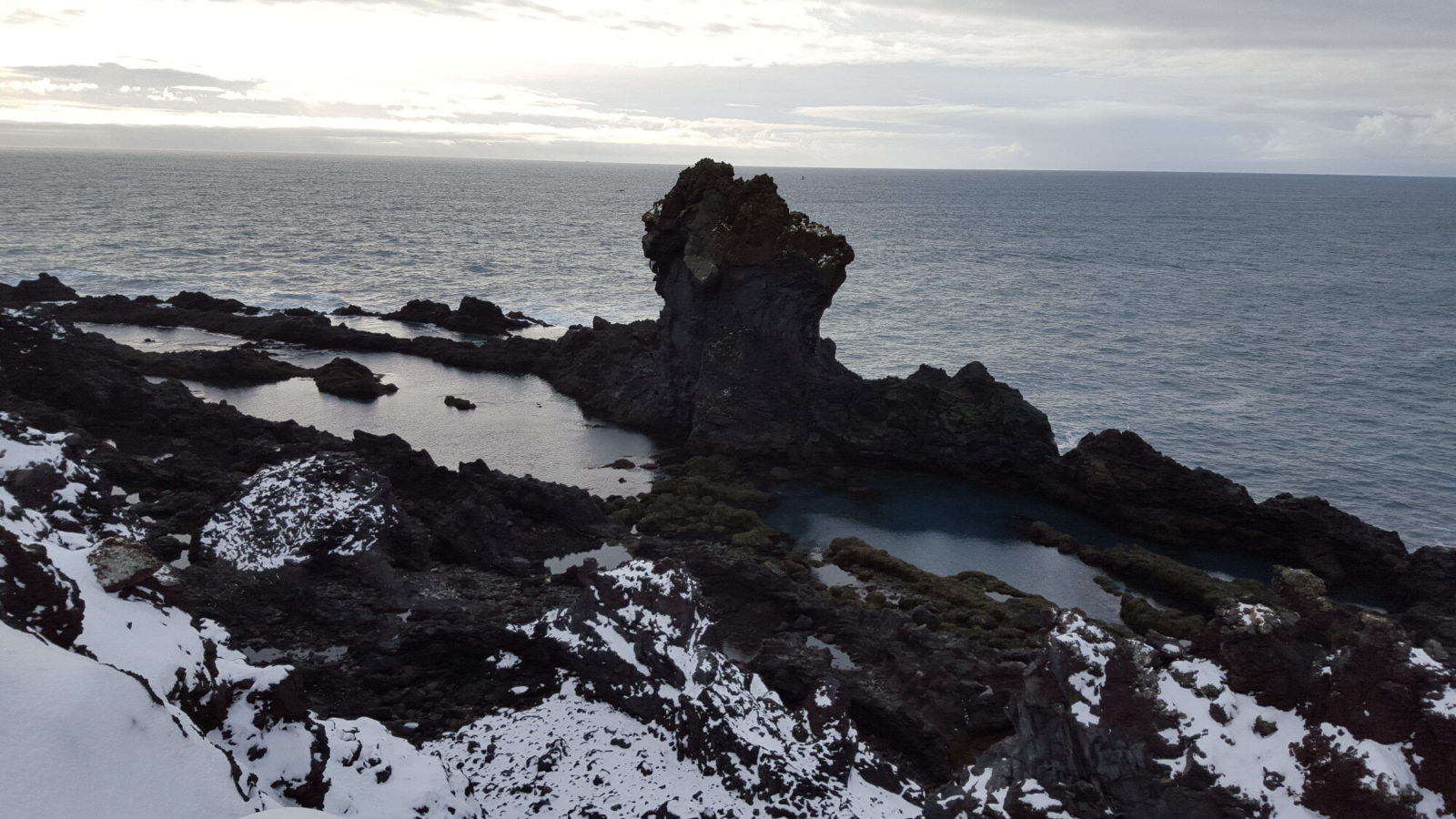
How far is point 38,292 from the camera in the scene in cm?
7312

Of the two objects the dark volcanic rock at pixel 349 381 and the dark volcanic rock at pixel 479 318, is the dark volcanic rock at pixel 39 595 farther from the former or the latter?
the dark volcanic rock at pixel 479 318

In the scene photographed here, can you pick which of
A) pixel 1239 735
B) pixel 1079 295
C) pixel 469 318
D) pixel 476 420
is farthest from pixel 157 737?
pixel 1079 295

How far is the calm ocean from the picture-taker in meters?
52.3

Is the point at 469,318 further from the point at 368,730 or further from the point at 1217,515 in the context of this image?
the point at 368,730

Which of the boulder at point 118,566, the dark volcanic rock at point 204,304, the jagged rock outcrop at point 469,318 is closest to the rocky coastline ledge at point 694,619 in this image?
the boulder at point 118,566

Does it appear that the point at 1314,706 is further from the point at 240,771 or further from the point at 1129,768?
the point at 240,771

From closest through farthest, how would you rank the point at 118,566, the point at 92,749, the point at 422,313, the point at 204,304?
1. the point at 92,749
2. the point at 118,566
3. the point at 204,304
4. the point at 422,313

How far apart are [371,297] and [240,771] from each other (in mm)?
84211

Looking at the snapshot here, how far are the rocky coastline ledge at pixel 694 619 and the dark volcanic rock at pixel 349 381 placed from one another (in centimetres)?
414

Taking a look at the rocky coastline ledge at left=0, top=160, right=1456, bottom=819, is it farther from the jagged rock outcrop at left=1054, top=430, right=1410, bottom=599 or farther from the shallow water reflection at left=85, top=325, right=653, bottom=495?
the shallow water reflection at left=85, top=325, right=653, bottom=495

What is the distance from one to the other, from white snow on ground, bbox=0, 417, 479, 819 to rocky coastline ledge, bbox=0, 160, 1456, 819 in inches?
2.4

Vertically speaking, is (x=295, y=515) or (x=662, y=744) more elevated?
(x=295, y=515)

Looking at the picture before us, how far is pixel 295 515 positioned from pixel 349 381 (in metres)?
28.7

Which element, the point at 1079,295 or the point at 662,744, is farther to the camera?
the point at 1079,295
